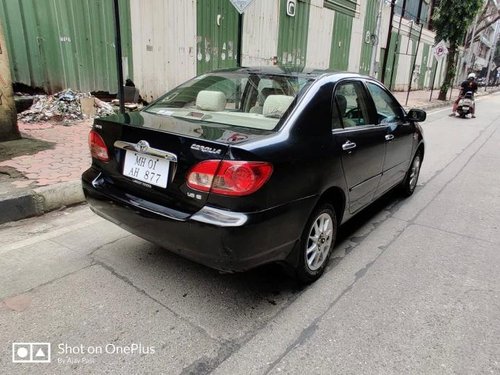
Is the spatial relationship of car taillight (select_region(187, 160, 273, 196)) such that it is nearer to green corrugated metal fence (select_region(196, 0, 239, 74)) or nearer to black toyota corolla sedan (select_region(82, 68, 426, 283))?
black toyota corolla sedan (select_region(82, 68, 426, 283))

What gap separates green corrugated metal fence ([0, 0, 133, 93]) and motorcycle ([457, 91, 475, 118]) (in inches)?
480

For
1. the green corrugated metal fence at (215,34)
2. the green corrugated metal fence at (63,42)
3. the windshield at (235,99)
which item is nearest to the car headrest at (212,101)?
the windshield at (235,99)

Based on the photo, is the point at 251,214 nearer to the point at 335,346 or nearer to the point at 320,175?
the point at 320,175

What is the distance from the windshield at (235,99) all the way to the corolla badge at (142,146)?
0.50 m

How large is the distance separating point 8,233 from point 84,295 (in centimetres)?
144

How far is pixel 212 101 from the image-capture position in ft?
11.0

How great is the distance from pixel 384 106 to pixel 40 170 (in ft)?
13.2

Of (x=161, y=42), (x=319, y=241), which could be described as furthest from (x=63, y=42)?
(x=319, y=241)

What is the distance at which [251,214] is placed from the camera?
232 centimetres

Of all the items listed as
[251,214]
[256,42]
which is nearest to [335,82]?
[251,214]

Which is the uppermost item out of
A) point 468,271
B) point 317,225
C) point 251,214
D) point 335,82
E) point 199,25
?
point 199,25

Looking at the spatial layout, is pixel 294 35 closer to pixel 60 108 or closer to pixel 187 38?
pixel 187 38

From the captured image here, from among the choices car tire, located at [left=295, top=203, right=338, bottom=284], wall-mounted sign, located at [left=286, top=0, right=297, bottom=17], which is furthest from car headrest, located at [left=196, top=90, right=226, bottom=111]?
wall-mounted sign, located at [left=286, top=0, right=297, bottom=17]

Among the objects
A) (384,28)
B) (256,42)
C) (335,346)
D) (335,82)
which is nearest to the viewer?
(335,346)
